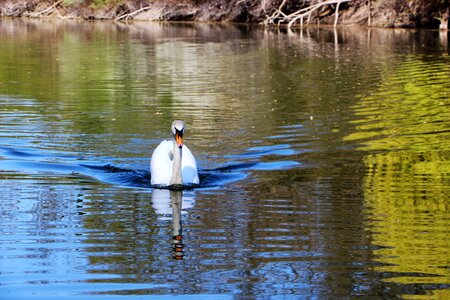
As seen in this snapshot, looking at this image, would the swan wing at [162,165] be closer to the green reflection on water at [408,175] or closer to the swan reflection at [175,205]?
the swan reflection at [175,205]

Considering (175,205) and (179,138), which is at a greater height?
(179,138)

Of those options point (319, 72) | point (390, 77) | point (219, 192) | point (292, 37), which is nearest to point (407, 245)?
point (219, 192)

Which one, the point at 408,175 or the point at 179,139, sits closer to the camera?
the point at 179,139

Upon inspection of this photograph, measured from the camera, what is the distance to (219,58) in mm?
33844

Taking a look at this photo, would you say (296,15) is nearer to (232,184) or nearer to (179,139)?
(232,184)

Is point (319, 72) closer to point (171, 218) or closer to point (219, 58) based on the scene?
point (219, 58)

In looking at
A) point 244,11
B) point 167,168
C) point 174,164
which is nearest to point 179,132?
point 174,164

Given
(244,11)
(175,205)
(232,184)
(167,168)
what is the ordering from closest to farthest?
1. (175,205)
2. (167,168)
3. (232,184)
4. (244,11)

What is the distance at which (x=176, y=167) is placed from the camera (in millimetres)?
12508

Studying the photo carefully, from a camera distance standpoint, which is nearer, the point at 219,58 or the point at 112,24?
the point at 219,58

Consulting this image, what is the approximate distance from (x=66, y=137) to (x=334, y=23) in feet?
121

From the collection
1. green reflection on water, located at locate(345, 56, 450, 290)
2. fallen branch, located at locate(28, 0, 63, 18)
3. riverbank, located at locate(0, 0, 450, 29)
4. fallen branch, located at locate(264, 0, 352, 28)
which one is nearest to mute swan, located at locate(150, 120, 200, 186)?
green reflection on water, located at locate(345, 56, 450, 290)

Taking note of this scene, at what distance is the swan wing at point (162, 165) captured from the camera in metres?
12.9

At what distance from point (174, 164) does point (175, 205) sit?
83 centimetres
